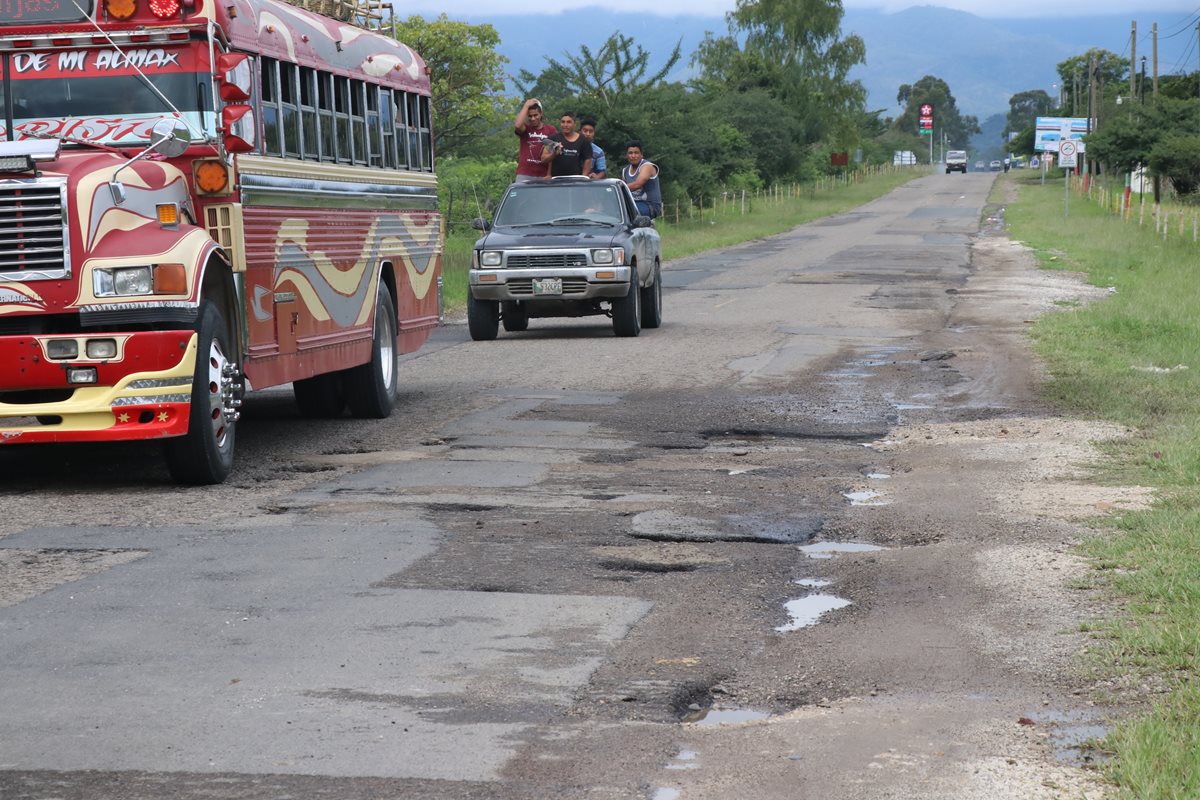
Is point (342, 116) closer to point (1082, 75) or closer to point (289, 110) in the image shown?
point (289, 110)

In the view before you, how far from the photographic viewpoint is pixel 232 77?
9648 mm

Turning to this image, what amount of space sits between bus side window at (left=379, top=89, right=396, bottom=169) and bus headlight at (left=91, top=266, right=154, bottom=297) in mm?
4486

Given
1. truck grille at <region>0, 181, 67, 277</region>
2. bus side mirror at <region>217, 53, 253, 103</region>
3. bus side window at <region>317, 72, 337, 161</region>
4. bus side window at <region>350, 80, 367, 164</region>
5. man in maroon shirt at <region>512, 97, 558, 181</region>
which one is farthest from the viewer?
man in maroon shirt at <region>512, 97, 558, 181</region>

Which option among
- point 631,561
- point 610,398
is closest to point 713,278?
point 610,398

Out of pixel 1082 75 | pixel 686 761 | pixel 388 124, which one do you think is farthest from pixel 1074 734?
pixel 1082 75

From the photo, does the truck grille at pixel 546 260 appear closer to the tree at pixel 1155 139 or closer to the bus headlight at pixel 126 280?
the bus headlight at pixel 126 280

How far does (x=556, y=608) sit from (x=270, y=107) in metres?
5.24

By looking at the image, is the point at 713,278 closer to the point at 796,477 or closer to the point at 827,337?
the point at 827,337

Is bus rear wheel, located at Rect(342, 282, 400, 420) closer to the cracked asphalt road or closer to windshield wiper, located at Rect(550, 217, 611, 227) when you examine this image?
the cracked asphalt road

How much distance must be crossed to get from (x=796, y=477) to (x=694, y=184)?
4188cm

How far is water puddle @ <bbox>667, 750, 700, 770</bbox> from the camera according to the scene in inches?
186

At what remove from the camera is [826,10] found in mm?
81625

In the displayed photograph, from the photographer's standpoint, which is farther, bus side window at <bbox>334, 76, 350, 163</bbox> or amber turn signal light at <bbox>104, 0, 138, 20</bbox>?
bus side window at <bbox>334, 76, 350, 163</bbox>

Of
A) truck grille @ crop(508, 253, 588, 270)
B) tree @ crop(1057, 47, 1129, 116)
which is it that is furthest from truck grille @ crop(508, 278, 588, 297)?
tree @ crop(1057, 47, 1129, 116)
